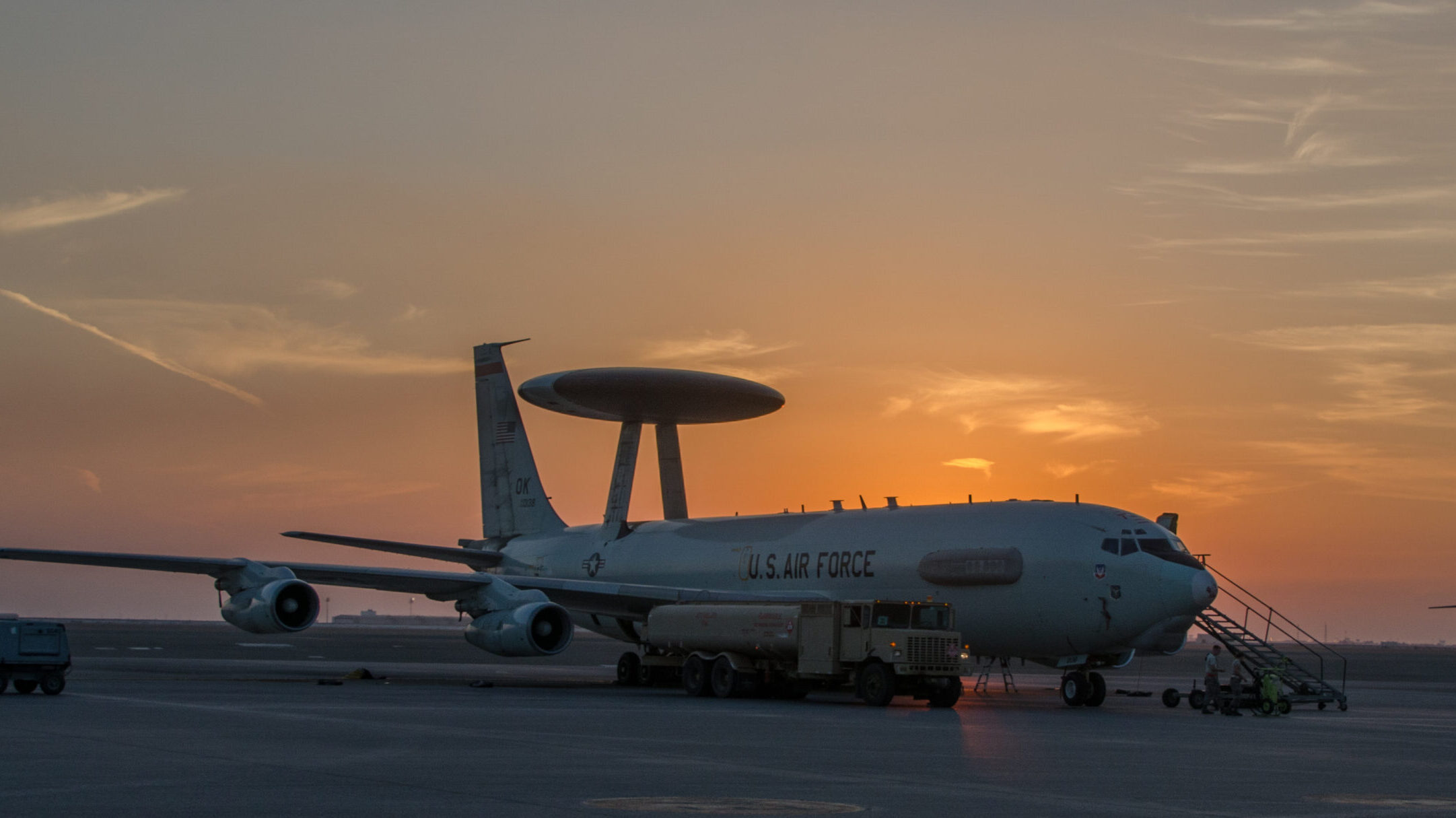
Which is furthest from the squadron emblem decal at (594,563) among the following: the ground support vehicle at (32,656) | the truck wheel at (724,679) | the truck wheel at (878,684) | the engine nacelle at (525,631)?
the ground support vehicle at (32,656)

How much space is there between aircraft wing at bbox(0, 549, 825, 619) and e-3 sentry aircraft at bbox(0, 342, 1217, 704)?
2.5 inches

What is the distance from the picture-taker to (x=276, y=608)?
38.2 m

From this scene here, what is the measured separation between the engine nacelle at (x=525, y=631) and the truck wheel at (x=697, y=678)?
372cm

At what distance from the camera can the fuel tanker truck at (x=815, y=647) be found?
106ft

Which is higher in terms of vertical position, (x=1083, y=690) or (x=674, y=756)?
(x=674, y=756)

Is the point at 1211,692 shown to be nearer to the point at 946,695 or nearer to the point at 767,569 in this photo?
the point at 946,695

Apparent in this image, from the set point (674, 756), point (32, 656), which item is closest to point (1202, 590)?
point (674, 756)

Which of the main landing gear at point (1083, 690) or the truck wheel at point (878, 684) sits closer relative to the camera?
the truck wheel at point (878, 684)

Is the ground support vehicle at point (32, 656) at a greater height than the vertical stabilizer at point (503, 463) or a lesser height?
lesser

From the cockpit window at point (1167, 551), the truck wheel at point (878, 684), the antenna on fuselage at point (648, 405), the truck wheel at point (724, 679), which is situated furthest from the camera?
the antenna on fuselage at point (648, 405)

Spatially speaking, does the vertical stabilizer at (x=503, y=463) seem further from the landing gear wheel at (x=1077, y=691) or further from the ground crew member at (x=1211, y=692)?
the ground crew member at (x=1211, y=692)

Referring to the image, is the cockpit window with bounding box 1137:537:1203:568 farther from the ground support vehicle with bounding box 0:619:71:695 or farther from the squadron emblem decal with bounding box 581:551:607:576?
the ground support vehicle with bounding box 0:619:71:695

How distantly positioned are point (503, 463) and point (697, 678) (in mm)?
23742

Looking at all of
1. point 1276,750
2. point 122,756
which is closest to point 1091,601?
point 1276,750
